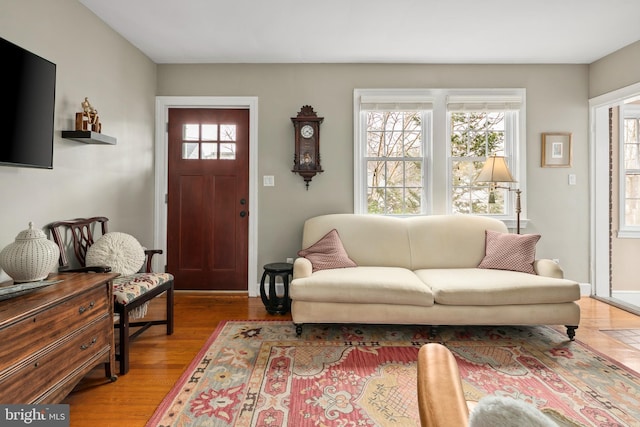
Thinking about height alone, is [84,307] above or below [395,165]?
below

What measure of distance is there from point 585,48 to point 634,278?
8.39ft

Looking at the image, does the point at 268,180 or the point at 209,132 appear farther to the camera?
the point at 209,132

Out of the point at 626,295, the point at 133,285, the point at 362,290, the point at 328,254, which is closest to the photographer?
the point at 133,285

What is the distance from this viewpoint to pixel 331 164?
3598mm

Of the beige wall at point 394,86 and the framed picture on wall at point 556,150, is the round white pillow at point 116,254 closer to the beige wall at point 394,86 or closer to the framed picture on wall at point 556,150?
the beige wall at point 394,86

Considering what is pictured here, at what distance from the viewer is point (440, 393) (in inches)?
22.7

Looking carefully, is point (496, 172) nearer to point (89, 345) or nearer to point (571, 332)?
point (571, 332)

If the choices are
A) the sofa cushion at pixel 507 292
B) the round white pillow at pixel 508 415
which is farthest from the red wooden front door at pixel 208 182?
the round white pillow at pixel 508 415

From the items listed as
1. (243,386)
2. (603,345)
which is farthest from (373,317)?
(603,345)

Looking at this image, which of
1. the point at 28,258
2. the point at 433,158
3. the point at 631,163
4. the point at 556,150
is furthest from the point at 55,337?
the point at 631,163

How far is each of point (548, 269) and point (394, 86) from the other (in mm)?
2248

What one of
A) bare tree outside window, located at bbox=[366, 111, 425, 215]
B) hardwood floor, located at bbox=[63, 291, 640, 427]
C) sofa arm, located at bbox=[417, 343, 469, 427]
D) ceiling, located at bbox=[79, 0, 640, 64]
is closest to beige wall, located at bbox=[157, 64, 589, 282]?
ceiling, located at bbox=[79, 0, 640, 64]

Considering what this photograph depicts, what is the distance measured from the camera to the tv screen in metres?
1.74

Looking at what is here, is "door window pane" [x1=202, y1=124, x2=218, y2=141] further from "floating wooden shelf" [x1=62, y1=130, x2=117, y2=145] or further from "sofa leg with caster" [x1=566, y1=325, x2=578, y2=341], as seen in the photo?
"sofa leg with caster" [x1=566, y1=325, x2=578, y2=341]
